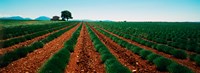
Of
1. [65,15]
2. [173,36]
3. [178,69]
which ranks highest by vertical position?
[65,15]

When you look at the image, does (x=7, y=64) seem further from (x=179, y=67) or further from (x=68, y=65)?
(x=179, y=67)

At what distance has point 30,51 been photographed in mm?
14695

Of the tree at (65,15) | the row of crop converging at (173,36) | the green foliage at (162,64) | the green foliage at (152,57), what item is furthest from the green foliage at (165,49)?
the tree at (65,15)

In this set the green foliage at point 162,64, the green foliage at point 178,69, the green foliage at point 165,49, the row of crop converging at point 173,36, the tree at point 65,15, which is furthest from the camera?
the tree at point 65,15

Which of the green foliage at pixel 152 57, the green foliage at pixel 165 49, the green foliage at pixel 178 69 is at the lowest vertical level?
the green foliage at pixel 165 49

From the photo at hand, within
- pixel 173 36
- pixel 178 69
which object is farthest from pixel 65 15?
pixel 178 69

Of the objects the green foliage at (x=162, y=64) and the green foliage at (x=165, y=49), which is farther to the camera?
the green foliage at (x=165, y=49)

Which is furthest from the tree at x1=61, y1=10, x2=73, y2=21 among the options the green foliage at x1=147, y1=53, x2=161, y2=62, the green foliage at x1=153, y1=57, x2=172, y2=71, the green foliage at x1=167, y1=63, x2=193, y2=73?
the green foliage at x1=167, y1=63, x2=193, y2=73

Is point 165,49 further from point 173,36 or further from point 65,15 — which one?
point 65,15

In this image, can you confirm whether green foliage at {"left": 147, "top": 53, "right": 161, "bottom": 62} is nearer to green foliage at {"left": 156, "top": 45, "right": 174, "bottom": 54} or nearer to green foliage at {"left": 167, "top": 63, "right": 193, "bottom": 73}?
green foliage at {"left": 167, "top": 63, "right": 193, "bottom": 73}

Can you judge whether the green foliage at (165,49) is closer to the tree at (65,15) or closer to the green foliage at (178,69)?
the green foliage at (178,69)

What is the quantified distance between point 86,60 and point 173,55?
20.2ft

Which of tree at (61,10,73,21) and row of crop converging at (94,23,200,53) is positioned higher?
tree at (61,10,73,21)

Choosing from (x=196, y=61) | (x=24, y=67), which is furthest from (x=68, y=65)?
(x=196, y=61)
